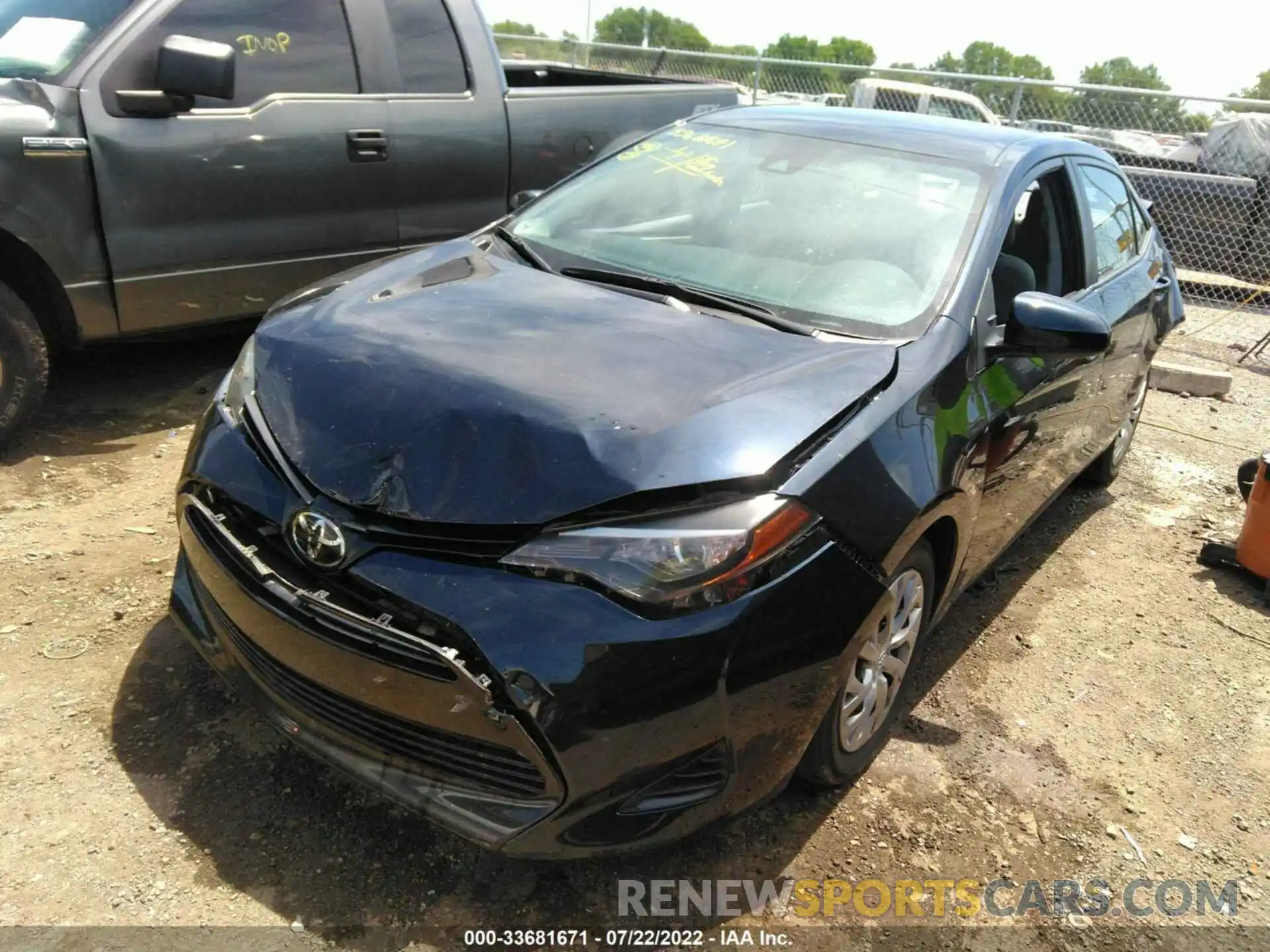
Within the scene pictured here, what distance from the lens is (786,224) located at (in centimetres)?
306

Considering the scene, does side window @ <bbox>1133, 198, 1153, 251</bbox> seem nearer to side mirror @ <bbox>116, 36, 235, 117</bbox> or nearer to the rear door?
the rear door

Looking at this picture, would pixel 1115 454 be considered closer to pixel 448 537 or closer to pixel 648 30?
pixel 448 537

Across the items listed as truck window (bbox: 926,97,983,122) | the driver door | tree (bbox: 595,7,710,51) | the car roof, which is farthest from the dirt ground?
tree (bbox: 595,7,710,51)

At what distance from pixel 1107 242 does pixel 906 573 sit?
2256mm

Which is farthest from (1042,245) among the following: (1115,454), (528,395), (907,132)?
(528,395)

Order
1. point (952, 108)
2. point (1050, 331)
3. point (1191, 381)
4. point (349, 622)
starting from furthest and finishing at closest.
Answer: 1. point (952, 108)
2. point (1191, 381)
3. point (1050, 331)
4. point (349, 622)

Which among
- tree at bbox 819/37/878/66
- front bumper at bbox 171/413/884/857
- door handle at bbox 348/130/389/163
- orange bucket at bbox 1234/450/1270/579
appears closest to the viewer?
front bumper at bbox 171/413/884/857

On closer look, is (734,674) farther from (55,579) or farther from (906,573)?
(55,579)

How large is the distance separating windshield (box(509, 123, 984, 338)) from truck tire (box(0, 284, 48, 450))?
193 centimetres

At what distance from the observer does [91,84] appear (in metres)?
3.71

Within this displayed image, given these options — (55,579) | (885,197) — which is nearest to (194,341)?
(55,579)

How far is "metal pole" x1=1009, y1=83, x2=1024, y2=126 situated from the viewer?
434 inches

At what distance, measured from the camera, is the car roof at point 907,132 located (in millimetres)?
3256

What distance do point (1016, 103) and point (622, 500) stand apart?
11.1 m
